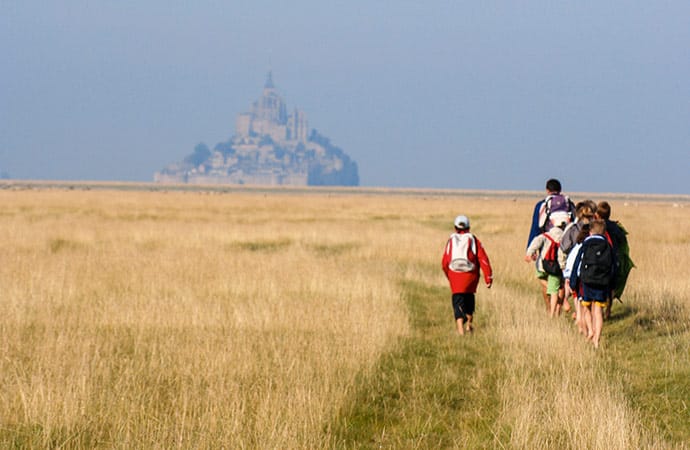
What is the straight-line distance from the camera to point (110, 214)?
128 ft

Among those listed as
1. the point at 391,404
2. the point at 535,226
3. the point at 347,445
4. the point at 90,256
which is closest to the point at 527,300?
the point at 535,226

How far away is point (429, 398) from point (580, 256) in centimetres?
331

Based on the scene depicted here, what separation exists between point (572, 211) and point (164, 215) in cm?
3078

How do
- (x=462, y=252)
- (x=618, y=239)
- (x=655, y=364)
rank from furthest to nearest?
(x=618, y=239)
(x=462, y=252)
(x=655, y=364)

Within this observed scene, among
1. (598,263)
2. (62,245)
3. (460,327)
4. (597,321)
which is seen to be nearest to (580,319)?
A: (597,321)

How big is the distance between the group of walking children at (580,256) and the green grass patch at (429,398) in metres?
1.24

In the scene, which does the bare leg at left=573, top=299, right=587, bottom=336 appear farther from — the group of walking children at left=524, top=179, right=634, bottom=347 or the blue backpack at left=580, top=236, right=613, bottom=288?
the blue backpack at left=580, top=236, right=613, bottom=288

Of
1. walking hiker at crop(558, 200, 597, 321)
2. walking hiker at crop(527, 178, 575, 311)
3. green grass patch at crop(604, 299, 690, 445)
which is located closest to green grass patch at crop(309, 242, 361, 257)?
walking hiker at crop(527, 178, 575, 311)

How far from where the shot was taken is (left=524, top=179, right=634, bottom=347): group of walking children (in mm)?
8656

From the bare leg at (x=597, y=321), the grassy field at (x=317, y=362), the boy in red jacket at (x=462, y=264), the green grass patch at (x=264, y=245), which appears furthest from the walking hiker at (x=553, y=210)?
the green grass patch at (x=264, y=245)

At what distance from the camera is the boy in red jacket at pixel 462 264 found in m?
9.59

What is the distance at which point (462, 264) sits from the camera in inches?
378

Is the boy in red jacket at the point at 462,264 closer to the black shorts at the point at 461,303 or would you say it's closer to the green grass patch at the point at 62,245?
the black shorts at the point at 461,303

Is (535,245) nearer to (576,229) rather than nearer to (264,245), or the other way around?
(576,229)
